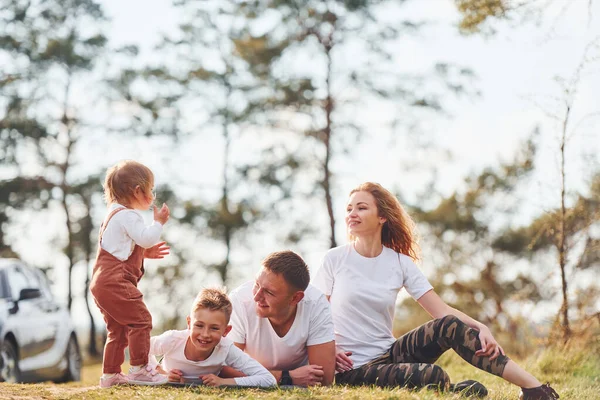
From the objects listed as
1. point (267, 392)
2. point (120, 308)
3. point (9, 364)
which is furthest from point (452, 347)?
point (9, 364)

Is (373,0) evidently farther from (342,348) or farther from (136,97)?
(342,348)

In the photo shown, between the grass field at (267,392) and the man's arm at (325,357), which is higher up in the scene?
the man's arm at (325,357)

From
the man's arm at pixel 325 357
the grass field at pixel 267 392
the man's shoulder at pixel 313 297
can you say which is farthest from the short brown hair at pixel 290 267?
the grass field at pixel 267 392

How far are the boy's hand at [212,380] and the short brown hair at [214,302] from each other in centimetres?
42

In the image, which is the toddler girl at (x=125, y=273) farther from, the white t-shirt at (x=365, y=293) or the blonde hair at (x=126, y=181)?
the white t-shirt at (x=365, y=293)

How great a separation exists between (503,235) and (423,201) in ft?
14.8

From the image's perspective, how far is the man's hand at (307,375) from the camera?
569 cm

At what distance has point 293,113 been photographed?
2178cm

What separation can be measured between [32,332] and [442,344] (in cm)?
561

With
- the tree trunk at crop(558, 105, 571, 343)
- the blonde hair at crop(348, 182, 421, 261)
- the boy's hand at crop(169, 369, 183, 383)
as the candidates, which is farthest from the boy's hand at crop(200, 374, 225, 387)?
the tree trunk at crop(558, 105, 571, 343)

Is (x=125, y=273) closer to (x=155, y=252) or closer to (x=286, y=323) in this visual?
(x=155, y=252)

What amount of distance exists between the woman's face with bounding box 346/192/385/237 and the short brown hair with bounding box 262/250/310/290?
66 cm

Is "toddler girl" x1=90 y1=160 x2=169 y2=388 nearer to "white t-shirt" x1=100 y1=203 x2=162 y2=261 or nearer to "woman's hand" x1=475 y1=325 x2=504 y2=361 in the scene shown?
"white t-shirt" x1=100 y1=203 x2=162 y2=261

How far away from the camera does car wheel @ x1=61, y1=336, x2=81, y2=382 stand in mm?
11461
